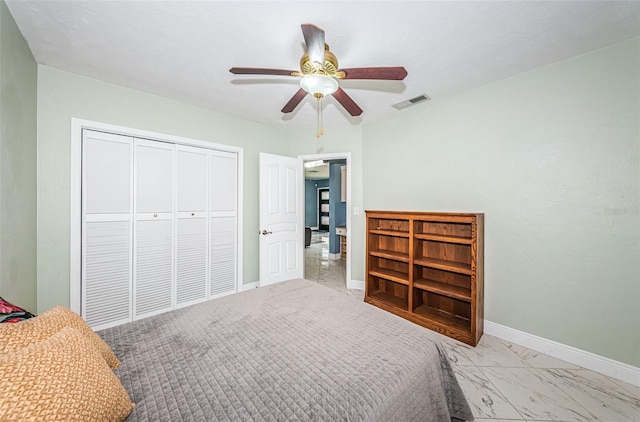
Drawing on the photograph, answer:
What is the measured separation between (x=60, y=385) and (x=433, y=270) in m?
2.92

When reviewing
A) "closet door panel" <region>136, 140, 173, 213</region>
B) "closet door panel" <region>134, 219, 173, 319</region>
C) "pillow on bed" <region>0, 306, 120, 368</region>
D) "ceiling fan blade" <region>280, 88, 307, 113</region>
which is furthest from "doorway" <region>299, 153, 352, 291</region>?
"pillow on bed" <region>0, 306, 120, 368</region>

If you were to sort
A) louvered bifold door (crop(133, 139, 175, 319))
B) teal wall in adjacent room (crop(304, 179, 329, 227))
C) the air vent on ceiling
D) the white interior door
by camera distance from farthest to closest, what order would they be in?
teal wall in adjacent room (crop(304, 179, 329, 227)), the white interior door, the air vent on ceiling, louvered bifold door (crop(133, 139, 175, 319))

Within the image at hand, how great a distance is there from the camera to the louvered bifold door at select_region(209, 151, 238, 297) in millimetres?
3193

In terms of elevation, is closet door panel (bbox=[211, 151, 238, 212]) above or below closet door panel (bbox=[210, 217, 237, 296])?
above

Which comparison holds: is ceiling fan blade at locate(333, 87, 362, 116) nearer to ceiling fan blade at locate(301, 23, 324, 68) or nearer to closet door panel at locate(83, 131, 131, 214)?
ceiling fan blade at locate(301, 23, 324, 68)

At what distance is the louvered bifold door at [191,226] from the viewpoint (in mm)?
2914

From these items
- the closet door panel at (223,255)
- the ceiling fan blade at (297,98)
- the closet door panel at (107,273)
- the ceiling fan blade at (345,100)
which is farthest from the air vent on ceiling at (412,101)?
the closet door panel at (107,273)

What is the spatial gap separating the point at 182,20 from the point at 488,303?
3.53 m

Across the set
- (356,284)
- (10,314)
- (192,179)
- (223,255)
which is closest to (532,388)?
(356,284)

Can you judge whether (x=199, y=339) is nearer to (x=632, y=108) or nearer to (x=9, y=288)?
(x=9, y=288)

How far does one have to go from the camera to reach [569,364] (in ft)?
6.43

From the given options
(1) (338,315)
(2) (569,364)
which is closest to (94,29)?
(1) (338,315)

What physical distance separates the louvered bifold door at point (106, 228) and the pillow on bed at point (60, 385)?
80.9 inches

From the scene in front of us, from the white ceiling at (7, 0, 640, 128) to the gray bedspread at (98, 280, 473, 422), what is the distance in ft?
6.31
